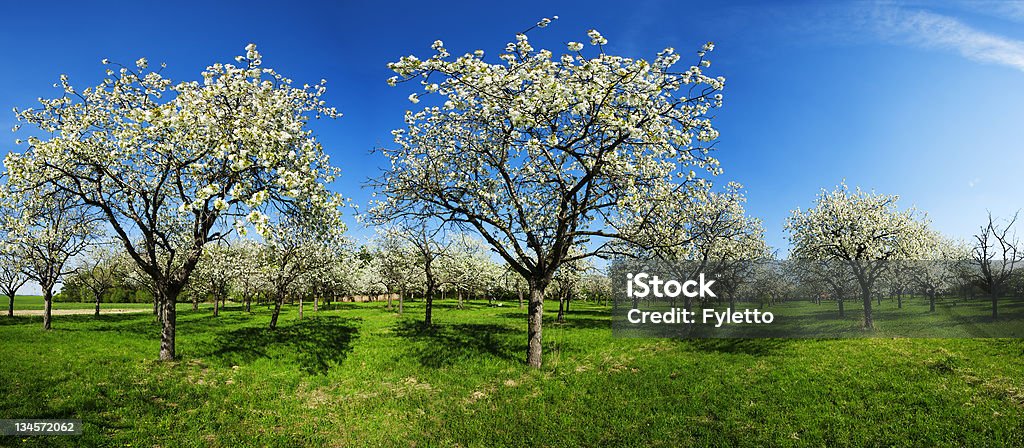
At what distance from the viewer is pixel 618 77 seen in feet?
41.8

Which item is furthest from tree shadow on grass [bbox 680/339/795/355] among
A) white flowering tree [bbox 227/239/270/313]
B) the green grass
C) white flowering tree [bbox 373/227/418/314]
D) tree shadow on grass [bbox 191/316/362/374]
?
white flowering tree [bbox 227/239/270/313]

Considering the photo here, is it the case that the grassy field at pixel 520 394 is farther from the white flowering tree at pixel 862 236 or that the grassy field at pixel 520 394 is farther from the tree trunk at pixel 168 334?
the white flowering tree at pixel 862 236

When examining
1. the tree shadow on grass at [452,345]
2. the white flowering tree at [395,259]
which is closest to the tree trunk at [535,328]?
the tree shadow on grass at [452,345]

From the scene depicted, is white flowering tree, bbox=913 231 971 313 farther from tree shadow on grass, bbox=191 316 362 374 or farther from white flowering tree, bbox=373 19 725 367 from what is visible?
tree shadow on grass, bbox=191 316 362 374

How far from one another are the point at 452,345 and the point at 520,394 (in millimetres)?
9125

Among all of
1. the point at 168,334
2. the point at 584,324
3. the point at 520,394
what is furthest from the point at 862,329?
the point at 168,334

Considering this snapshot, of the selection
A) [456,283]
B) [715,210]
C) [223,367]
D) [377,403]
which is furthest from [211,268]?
[715,210]

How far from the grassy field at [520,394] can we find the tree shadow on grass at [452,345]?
248 mm

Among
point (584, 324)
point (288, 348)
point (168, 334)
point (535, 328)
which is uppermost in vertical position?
point (535, 328)

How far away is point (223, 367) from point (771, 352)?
23.0 metres

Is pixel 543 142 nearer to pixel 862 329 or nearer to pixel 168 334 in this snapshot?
pixel 168 334

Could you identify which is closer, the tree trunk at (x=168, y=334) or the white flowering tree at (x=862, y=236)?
the tree trunk at (x=168, y=334)

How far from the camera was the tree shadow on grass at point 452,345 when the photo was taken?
19719 millimetres

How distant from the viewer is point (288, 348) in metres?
22.4
